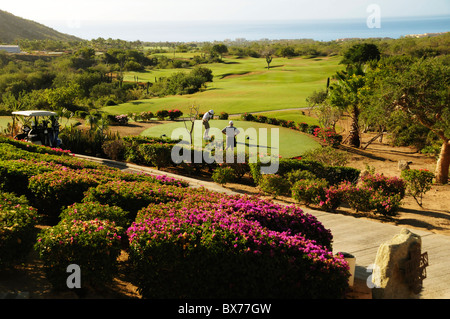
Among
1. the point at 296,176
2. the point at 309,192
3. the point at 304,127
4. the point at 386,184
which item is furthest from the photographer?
the point at 304,127

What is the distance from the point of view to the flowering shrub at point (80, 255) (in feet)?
18.5

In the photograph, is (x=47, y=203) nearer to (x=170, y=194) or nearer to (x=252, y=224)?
(x=170, y=194)

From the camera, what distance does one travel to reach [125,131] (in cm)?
2677

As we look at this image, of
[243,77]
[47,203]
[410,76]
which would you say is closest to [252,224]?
[47,203]

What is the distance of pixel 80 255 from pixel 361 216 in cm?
879

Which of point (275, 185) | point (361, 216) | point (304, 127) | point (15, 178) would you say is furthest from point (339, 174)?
point (304, 127)

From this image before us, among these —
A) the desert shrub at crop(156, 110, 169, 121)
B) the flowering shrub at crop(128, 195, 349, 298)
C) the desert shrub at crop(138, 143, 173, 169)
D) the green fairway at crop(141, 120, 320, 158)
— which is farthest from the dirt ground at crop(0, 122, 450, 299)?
the desert shrub at crop(156, 110, 169, 121)

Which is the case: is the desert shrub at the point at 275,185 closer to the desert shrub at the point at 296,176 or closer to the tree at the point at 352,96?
the desert shrub at the point at 296,176

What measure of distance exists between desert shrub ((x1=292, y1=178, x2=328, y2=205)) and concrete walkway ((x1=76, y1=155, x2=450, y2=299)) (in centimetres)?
68

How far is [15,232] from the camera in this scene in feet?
20.0

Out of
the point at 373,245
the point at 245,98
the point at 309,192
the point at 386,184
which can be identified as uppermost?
the point at 245,98

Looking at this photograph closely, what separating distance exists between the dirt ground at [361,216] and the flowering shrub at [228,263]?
2.69 ft

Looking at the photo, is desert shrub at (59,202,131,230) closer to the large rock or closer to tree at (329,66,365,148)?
the large rock

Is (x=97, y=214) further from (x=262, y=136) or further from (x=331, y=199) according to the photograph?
(x=262, y=136)
